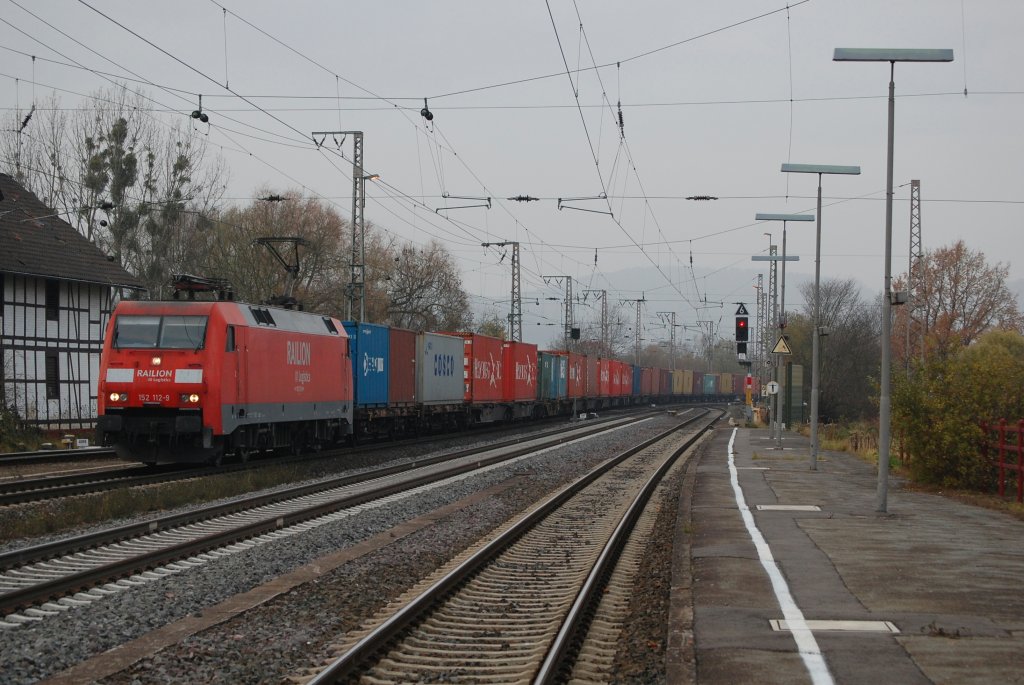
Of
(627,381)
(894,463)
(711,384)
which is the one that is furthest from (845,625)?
(711,384)

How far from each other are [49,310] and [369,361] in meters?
12.9

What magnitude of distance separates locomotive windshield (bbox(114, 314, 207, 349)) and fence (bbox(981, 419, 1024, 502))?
1346cm

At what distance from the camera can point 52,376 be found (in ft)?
112

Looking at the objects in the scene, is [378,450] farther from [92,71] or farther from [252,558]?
[252,558]

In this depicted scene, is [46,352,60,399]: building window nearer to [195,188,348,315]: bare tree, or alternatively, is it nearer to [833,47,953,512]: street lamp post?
[195,188,348,315]: bare tree

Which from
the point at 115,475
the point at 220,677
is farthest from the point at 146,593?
the point at 115,475

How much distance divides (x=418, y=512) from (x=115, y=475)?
6763mm

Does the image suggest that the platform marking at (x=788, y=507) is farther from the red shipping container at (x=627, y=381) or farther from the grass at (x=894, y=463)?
the red shipping container at (x=627, y=381)

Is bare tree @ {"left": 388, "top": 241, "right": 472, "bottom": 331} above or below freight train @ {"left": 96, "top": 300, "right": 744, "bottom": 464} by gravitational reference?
above

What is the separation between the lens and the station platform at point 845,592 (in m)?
6.67

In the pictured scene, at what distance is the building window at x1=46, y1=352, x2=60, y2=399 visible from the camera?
3397 cm

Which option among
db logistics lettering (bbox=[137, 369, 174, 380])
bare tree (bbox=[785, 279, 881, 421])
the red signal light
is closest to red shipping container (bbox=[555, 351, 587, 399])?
bare tree (bbox=[785, 279, 881, 421])

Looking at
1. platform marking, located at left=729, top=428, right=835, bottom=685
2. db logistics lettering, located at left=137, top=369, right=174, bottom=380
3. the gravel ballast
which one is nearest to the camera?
platform marking, located at left=729, top=428, right=835, bottom=685

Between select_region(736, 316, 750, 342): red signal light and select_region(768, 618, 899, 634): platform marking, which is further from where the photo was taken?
select_region(736, 316, 750, 342): red signal light
